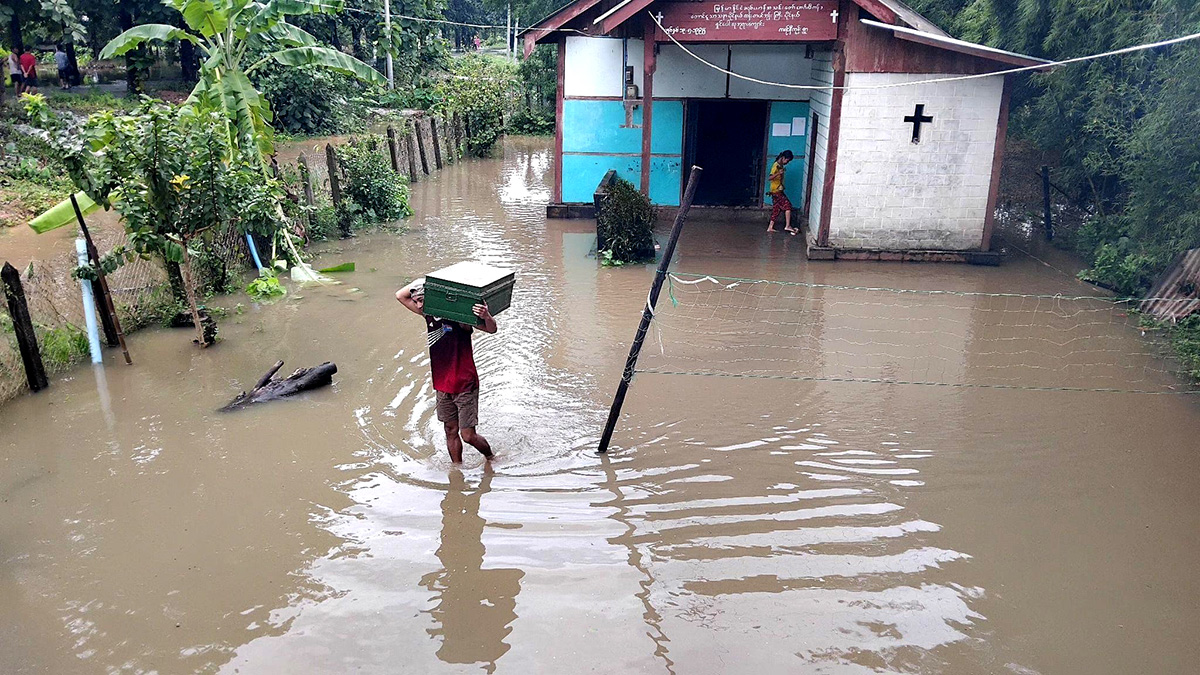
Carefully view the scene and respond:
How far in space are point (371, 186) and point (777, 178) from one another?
7.10 metres

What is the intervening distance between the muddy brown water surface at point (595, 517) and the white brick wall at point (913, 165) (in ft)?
13.0

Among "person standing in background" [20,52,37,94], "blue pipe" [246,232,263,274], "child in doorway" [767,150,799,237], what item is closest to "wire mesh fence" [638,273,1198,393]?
"child in doorway" [767,150,799,237]

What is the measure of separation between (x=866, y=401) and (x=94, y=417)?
687cm

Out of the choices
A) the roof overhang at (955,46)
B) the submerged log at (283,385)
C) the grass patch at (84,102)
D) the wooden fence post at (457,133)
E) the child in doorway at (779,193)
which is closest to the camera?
the submerged log at (283,385)

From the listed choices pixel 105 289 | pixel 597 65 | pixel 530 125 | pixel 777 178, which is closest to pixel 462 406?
pixel 105 289

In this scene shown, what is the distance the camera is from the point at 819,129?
14.5 m

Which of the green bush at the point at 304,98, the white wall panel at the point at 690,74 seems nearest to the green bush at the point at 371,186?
the white wall panel at the point at 690,74

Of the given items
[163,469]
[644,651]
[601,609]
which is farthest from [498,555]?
[163,469]

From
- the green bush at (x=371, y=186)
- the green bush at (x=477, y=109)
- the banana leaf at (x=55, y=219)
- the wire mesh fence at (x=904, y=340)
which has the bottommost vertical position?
the wire mesh fence at (x=904, y=340)

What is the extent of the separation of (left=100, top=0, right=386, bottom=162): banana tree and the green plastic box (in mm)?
5388

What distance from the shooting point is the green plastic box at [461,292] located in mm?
6047

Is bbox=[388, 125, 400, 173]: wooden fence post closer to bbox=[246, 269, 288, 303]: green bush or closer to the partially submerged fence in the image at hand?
the partially submerged fence

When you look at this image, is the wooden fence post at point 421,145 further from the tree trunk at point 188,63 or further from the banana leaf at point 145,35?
the banana leaf at point 145,35

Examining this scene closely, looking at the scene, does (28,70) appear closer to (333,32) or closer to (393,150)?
(333,32)
